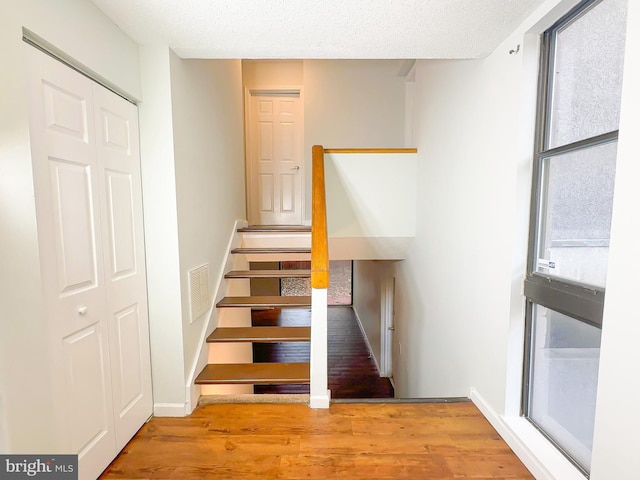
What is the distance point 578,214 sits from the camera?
136 centimetres

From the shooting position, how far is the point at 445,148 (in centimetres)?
246

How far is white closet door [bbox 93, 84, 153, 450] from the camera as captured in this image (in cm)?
156

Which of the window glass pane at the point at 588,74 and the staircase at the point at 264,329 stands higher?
the window glass pane at the point at 588,74

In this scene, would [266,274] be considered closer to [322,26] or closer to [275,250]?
[275,250]

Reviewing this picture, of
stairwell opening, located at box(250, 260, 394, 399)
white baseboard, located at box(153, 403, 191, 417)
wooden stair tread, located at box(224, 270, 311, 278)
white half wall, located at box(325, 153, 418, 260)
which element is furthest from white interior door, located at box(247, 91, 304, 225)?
white baseboard, located at box(153, 403, 191, 417)

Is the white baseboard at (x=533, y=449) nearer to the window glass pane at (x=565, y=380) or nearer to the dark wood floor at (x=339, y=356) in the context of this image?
the window glass pane at (x=565, y=380)

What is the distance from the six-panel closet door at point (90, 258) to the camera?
1.23 metres

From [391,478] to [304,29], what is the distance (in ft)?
7.20

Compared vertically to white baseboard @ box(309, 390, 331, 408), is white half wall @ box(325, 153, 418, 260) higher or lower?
higher

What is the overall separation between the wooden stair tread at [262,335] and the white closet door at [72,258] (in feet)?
2.87

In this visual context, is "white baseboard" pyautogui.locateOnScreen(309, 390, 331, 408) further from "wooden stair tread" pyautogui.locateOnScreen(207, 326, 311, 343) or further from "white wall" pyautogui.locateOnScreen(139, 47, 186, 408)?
"white wall" pyautogui.locateOnScreen(139, 47, 186, 408)

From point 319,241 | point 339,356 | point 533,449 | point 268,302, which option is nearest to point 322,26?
point 319,241

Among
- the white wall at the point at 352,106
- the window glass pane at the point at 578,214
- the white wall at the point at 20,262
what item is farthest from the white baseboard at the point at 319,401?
the white wall at the point at 352,106

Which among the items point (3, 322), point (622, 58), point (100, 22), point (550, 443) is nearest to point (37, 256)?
point (3, 322)
